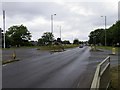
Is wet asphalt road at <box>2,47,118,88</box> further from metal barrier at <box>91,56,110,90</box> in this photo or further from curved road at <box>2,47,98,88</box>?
metal barrier at <box>91,56,110,90</box>

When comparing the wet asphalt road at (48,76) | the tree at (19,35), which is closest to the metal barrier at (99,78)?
the wet asphalt road at (48,76)

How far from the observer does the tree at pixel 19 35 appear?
151 meters

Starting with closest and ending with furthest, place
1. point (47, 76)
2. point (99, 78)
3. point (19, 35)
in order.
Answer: point (99, 78)
point (47, 76)
point (19, 35)

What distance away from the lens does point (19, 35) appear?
151 m

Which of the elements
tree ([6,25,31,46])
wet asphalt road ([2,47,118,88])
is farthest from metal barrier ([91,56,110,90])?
tree ([6,25,31,46])

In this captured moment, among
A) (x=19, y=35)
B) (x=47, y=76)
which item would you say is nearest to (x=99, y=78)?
(x=47, y=76)

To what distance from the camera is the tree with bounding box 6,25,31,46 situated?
15125cm

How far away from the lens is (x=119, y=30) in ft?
306

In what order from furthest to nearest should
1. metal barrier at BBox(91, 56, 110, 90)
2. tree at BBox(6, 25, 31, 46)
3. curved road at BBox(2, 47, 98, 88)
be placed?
tree at BBox(6, 25, 31, 46) < curved road at BBox(2, 47, 98, 88) < metal barrier at BBox(91, 56, 110, 90)

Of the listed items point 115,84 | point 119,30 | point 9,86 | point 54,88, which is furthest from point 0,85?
point 119,30

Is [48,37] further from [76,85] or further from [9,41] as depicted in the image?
[76,85]

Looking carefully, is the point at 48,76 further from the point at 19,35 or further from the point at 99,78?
the point at 19,35

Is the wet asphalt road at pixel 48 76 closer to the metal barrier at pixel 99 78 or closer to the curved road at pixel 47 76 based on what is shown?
the curved road at pixel 47 76

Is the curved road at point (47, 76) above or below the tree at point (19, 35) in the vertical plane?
below
